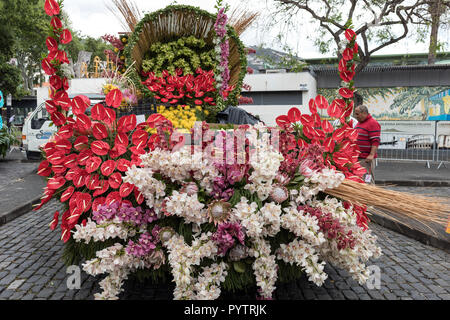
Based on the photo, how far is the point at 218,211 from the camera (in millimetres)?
2256

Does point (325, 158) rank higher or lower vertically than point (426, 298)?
higher

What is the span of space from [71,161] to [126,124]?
0.47 meters

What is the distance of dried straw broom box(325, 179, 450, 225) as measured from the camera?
2.38m

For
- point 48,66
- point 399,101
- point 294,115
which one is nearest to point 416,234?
point 294,115

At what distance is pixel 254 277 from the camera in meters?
2.43

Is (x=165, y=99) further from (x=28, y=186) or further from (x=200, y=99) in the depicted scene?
(x=28, y=186)

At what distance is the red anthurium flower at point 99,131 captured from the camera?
2618mm

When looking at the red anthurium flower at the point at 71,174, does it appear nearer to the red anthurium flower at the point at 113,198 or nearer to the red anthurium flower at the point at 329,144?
the red anthurium flower at the point at 113,198

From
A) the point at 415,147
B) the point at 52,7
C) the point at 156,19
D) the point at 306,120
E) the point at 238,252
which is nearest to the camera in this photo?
the point at 238,252

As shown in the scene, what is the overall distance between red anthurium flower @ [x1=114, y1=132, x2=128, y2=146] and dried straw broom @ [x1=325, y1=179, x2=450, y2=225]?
1.50m

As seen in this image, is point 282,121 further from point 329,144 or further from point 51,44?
point 51,44

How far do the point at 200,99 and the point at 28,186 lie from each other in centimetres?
535
